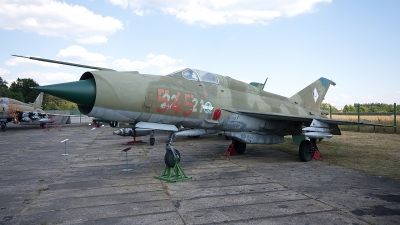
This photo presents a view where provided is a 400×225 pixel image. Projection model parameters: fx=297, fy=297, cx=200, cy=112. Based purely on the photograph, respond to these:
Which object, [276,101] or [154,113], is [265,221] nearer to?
[154,113]

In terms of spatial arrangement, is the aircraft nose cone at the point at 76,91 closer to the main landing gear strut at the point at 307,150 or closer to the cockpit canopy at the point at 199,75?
the cockpit canopy at the point at 199,75

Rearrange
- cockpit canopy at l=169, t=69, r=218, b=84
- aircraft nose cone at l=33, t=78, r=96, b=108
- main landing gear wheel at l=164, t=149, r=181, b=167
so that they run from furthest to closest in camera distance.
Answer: cockpit canopy at l=169, t=69, r=218, b=84, main landing gear wheel at l=164, t=149, r=181, b=167, aircraft nose cone at l=33, t=78, r=96, b=108

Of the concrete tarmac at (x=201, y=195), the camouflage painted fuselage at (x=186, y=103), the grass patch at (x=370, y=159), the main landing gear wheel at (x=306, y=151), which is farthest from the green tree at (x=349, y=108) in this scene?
the concrete tarmac at (x=201, y=195)

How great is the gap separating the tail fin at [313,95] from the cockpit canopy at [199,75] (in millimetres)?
4805

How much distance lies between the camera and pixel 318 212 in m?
4.68

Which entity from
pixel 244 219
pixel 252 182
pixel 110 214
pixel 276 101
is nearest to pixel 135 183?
pixel 110 214

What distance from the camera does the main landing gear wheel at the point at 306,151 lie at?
9.62 meters

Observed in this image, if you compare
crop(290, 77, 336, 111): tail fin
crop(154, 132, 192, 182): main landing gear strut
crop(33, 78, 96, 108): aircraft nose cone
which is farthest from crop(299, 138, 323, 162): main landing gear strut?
crop(33, 78, 96, 108): aircraft nose cone

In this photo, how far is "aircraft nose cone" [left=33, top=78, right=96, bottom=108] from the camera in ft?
18.6

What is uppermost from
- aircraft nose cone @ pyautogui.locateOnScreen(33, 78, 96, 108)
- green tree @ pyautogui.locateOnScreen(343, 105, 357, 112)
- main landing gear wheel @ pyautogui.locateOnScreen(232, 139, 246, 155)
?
aircraft nose cone @ pyautogui.locateOnScreen(33, 78, 96, 108)

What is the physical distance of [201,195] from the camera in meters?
5.75

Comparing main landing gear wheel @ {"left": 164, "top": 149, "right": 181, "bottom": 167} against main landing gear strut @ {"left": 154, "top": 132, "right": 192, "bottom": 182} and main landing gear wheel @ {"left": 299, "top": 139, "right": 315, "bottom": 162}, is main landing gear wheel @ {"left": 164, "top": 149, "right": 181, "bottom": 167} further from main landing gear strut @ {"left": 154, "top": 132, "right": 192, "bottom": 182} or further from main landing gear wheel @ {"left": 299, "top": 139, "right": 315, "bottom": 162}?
main landing gear wheel @ {"left": 299, "top": 139, "right": 315, "bottom": 162}

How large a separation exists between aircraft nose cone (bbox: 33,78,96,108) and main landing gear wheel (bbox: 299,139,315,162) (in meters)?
6.74

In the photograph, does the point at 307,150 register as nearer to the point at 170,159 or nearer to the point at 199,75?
the point at 199,75
